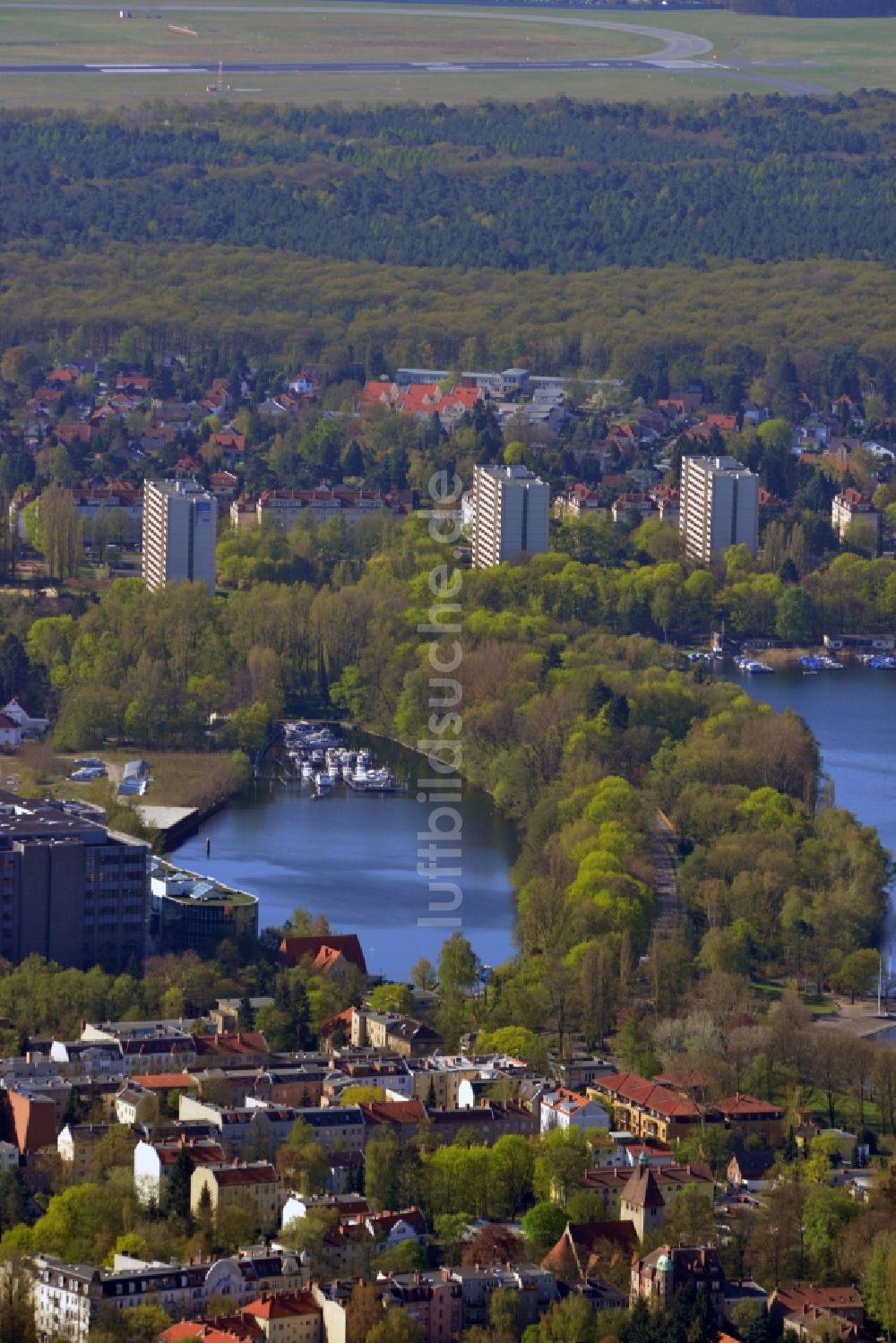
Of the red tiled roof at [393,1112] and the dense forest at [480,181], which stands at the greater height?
the red tiled roof at [393,1112]

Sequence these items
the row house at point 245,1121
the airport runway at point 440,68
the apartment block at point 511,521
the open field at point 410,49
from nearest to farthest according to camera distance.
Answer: the row house at point 245,1121 → the apartment block at point 511,521 → the open field at point 410,49 → the airport runway at point 440,68

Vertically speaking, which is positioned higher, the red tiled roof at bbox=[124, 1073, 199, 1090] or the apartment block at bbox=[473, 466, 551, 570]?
the red tiled roof at bbox=[124, 1073, 199, 1090]

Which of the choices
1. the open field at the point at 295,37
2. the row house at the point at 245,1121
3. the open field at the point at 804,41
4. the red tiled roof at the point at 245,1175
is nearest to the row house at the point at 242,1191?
the red tiled roof at the point at 245,1175

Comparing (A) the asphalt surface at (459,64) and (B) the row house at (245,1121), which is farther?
(A) the asphalt surface at (459,64)

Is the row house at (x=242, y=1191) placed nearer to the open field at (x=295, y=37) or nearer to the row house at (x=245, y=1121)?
the row house at (x=245, y=1121)

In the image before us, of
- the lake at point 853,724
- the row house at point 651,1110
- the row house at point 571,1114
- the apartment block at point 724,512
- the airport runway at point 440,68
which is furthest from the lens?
the airport runway at point 440,68

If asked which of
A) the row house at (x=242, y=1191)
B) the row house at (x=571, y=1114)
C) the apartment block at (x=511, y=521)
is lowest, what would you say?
the apartment block at (x=511, y=521)

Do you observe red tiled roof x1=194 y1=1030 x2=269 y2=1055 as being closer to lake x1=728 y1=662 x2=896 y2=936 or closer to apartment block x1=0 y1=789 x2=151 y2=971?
apartment block x1=0 y1=789 x2=151 y2=971

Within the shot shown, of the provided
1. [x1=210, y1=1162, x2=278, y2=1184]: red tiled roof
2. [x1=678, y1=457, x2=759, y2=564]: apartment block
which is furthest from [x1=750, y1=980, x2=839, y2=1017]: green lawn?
[x1=678, y1=457, x2=759, y2=564]: apartment block
